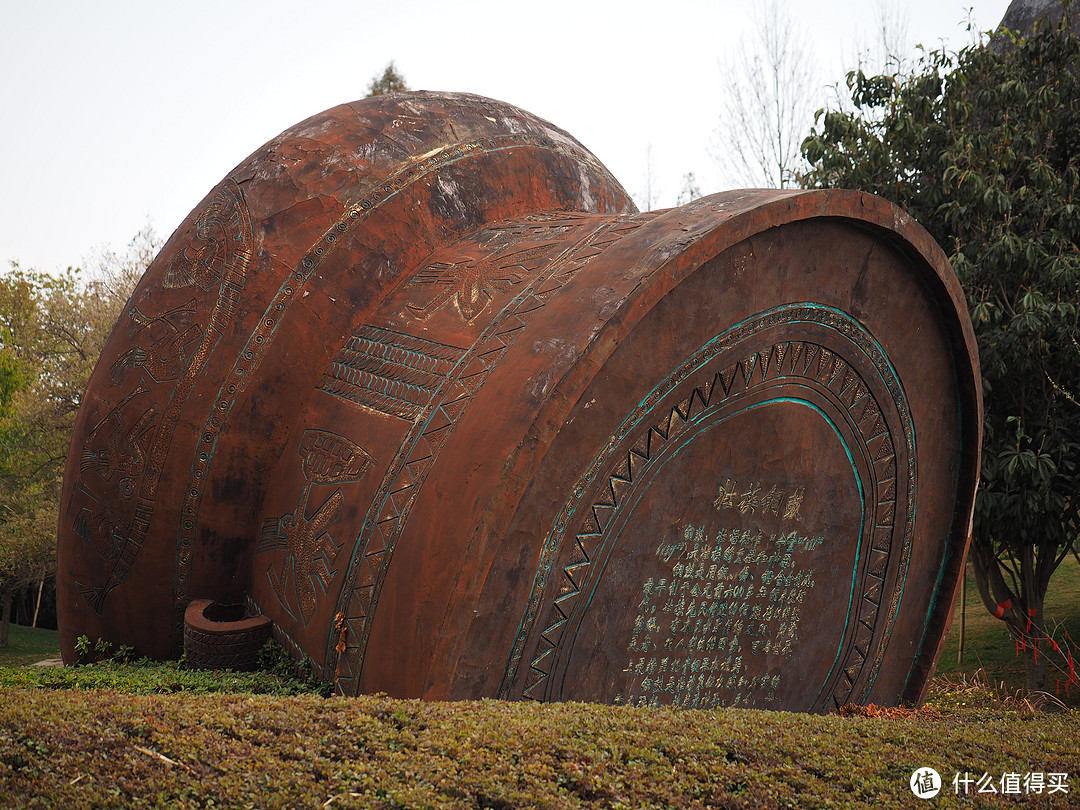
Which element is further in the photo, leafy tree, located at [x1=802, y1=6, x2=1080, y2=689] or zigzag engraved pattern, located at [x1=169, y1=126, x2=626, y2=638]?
leafy tree, located at [x1=802, y1=6, x2=1080, y2=689]

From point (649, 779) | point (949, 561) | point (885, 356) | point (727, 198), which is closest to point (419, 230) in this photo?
point (727, 198)

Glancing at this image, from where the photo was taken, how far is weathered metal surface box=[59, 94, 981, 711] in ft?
9.33

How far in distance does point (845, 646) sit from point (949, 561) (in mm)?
869

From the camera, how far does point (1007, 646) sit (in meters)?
10.3

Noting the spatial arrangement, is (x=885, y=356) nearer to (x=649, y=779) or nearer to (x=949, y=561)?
(x=949, y=561)

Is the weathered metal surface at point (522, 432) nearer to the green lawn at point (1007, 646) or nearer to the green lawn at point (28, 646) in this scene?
the green lawn at point (1007, 646)

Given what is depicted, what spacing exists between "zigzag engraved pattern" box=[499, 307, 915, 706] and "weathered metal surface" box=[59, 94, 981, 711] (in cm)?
1

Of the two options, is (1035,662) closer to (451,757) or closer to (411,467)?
(411,467)

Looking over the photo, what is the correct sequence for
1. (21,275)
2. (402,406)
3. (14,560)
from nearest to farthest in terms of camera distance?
(402,406) → (14,560) → (21,275)

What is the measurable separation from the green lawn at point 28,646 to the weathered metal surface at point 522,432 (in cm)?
1107

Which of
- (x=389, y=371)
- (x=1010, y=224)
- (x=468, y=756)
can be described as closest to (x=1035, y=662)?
(x=1010, y=224)

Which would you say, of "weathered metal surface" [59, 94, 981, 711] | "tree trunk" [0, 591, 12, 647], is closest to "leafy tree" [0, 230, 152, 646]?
"tree trunk" [0, 591, 12, 647]

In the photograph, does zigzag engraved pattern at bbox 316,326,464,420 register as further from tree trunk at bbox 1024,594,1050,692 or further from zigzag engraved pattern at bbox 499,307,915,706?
tree trunk at bbox 1024,594,1050,692

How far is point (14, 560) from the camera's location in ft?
48.8
